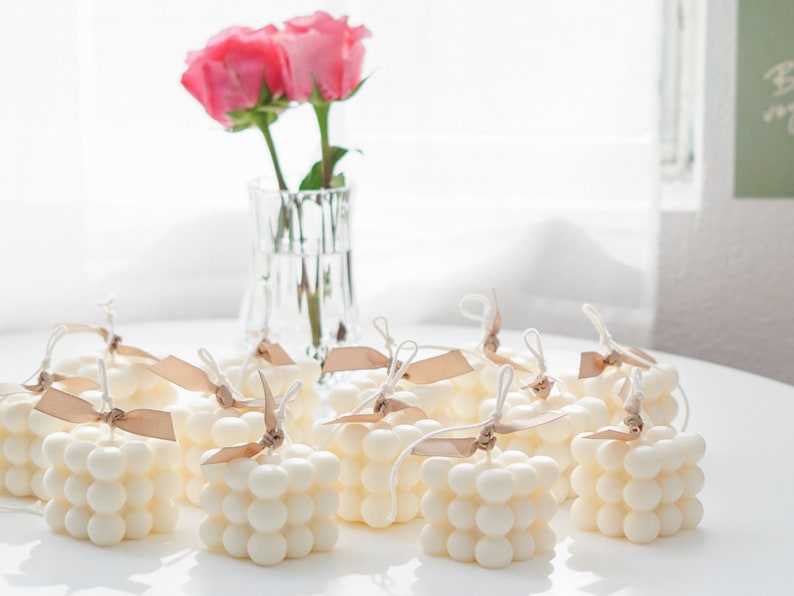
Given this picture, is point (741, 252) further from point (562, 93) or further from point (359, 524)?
point (359, 524)

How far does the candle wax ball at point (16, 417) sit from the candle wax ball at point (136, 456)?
0.46ft

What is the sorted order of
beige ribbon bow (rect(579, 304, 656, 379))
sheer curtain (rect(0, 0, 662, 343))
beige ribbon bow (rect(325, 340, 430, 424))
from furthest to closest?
sheer curtain (rect(0, 0, 662, 343))
beige ribbon bow (rect(579, 304, 656, 379))
beige ribbon bow (rect(325, 340, 430, 424))

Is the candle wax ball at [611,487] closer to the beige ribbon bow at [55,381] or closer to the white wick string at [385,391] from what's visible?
the white wick string at [385,391]

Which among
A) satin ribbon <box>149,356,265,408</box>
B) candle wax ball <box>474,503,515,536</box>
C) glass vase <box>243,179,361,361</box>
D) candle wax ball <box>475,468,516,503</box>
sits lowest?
candle wax ball <box>474,503,515,536</box>

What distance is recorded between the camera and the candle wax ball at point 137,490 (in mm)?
860

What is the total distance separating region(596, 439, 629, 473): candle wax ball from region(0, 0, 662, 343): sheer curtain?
0.86 m

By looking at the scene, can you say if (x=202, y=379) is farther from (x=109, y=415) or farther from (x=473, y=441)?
(x=473, y=441)

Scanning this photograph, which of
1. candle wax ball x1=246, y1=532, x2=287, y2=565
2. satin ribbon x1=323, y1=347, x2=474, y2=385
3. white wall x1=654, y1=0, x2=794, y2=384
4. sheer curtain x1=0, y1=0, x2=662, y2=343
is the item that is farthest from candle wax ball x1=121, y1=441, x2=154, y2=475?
white wall x1=654, y1=0, x2=794, y2=384

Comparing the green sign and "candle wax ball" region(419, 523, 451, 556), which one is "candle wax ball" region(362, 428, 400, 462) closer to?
"candle wax ball" region(419, 523, 451, 556)

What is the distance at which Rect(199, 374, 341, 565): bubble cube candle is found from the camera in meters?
0.82

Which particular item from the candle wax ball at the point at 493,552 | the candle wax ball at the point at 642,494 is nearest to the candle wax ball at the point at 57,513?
the candle wax ball at the point at 493,552

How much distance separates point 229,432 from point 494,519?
23 cm

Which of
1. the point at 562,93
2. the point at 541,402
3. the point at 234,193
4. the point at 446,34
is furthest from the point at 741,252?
the point at 541,402

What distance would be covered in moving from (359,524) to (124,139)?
1.00 metres
